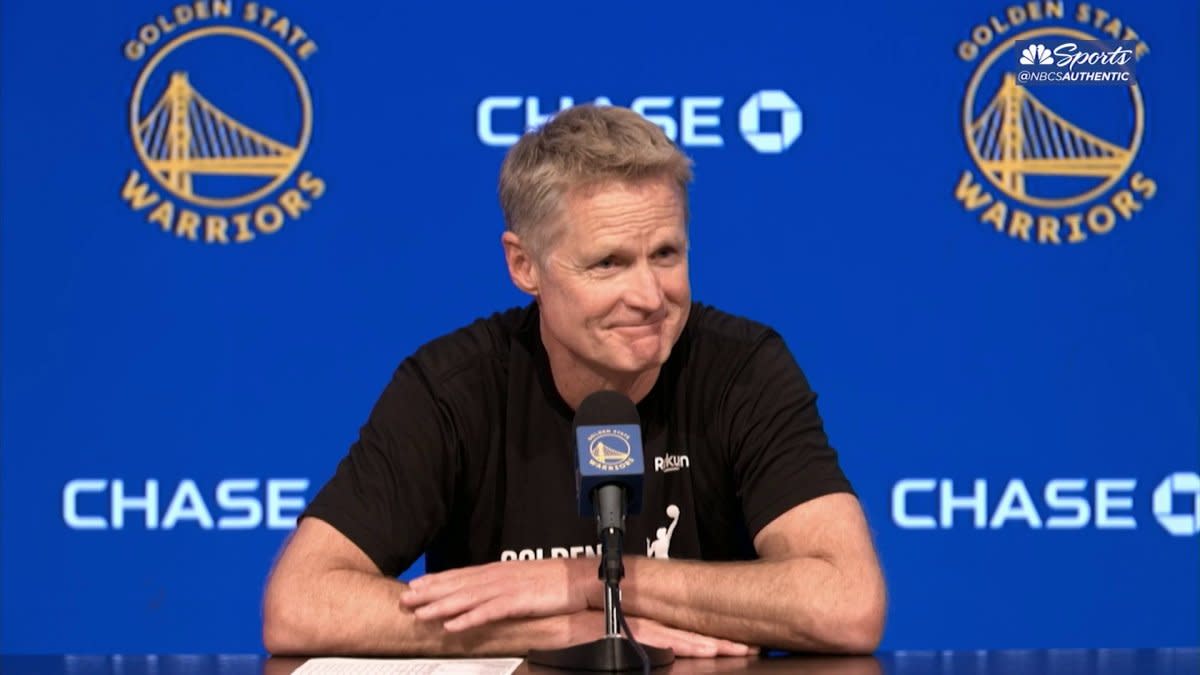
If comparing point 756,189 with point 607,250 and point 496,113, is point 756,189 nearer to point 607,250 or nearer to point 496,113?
point 496,113

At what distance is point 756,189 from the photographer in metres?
3.30

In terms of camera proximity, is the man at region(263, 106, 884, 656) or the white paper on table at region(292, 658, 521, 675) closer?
the white paper on table at region(292, 658, 521, 675)

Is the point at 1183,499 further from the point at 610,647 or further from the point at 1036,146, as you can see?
the point at 610,647

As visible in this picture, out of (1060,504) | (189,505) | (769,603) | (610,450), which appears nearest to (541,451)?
(769,603)

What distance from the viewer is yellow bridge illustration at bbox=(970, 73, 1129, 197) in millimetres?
3270

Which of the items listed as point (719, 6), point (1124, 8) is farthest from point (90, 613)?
point (1124, 8)

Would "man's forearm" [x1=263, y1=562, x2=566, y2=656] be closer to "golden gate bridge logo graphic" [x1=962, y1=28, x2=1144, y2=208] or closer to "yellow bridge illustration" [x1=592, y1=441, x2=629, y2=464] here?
"yellow bridge illustration" [x1=592, y1=441, x2=629, y2=464]

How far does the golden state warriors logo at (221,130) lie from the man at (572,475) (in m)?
1.05

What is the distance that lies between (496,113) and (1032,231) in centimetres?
115

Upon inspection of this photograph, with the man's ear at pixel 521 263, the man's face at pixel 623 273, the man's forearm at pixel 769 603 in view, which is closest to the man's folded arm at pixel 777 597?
the man's forearm at pixel 769 603

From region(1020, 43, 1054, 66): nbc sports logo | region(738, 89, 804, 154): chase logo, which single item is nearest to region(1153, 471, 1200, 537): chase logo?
region(1020, 43, 1054, 66): nbc sports logo

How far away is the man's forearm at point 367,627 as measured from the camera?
196 cm

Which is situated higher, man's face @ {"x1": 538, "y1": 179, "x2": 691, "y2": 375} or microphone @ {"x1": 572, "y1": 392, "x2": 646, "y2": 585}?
man's face @ {"x1": 538, "y1": 179, "x2": 691, "y2": 375}

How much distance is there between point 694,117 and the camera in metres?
3.28
